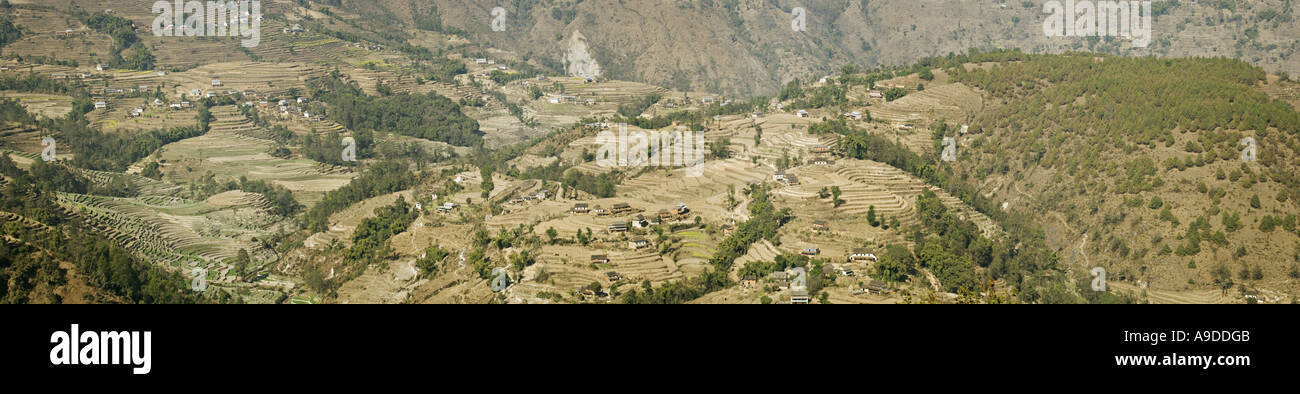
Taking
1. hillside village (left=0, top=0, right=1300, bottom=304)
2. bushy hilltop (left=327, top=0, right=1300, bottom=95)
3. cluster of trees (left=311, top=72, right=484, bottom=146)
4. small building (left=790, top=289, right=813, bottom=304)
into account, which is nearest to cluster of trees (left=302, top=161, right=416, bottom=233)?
hillside village (left=0, top=0, right=1300, bottom=304)

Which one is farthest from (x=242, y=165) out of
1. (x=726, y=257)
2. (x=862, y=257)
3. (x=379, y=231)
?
(x=862, y=257)

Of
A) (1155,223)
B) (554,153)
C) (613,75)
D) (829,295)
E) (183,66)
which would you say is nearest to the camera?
(829,295)

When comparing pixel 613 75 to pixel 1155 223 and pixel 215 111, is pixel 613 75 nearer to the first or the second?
pixel 215 111

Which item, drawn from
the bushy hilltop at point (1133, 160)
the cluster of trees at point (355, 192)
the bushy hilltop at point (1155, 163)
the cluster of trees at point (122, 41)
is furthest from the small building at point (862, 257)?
the cluster of trees at point (122, 41)

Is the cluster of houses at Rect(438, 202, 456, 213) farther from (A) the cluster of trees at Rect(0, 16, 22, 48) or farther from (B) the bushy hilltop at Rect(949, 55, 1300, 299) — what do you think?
(A) the cluster of trees at Rect(0, 16, 22, 48)

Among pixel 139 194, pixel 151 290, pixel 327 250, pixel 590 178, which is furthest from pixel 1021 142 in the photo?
pixel 139 194
